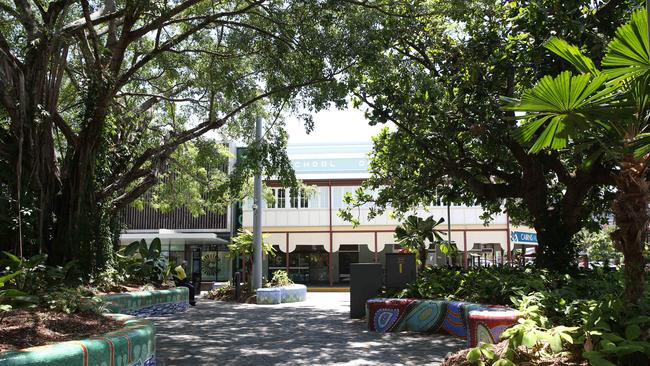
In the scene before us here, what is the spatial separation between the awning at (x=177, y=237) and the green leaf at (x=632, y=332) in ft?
92.0

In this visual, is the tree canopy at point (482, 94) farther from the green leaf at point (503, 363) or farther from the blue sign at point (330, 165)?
the blue sign at point (330, 165)

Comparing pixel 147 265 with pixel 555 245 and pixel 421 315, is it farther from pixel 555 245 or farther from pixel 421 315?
pixel 555 245

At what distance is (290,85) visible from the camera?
1306 cm

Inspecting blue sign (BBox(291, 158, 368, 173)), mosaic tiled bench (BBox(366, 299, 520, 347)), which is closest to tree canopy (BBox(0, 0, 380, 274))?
mosaic tiled bench (BBox(366, 299, 520, 347))

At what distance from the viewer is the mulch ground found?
17.6 ft

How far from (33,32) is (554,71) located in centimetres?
927

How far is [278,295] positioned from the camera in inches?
778

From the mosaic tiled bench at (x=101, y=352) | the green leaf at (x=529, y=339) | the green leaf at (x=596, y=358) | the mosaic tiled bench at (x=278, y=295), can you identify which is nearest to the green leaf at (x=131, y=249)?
the mosaic tiled bench at (x=278, y=295)

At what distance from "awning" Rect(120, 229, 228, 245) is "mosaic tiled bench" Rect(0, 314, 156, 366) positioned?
82.4ft

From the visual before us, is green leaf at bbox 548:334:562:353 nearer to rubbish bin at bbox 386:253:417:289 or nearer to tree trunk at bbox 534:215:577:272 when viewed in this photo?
rubbish bin at bbox 386:253:417:289

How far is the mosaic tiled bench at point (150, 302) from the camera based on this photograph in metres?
11.8

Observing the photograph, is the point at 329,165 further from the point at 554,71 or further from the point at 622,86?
the point at 622,86

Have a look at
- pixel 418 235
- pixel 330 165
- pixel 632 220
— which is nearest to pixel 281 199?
pixel 330 165

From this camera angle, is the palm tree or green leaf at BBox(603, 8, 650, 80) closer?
green leaf at BBox(603, 8, 650, 80)
